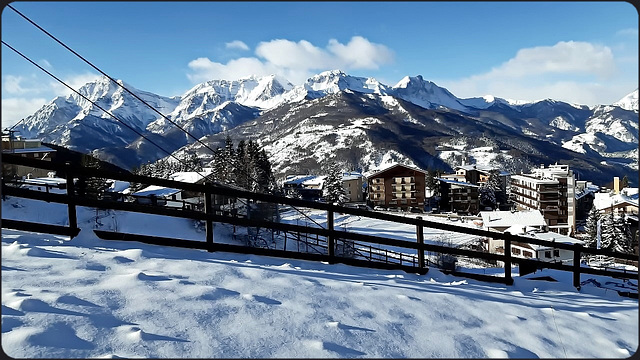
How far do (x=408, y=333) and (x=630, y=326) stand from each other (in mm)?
2962

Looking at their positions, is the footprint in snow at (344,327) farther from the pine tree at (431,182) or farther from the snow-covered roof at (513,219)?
the pine tree at (431,182)

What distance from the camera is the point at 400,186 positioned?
66.9 meters

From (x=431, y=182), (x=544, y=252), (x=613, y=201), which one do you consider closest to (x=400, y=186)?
(x=431, y=182)

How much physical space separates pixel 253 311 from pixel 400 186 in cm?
6521

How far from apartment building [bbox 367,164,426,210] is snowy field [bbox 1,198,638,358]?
6195cm

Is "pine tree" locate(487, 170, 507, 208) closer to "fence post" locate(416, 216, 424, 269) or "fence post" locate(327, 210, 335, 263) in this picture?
"fence post" locate(416, 216, 424, 269)

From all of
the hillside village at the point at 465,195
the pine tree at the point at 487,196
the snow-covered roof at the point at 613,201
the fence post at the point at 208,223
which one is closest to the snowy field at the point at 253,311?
the fence post at the point at 208,223

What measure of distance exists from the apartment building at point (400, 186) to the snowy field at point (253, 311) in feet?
203

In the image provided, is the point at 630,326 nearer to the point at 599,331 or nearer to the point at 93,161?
the point at 599,331

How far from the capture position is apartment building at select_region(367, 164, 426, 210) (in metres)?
66.4

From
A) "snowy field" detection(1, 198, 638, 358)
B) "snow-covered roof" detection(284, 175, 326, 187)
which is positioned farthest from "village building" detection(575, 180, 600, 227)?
"snowy field" detection(1, 198, 638, 358)

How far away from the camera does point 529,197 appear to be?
2438 inches

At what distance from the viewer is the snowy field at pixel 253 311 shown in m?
2.97

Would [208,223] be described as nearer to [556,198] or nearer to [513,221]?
[513,221]
